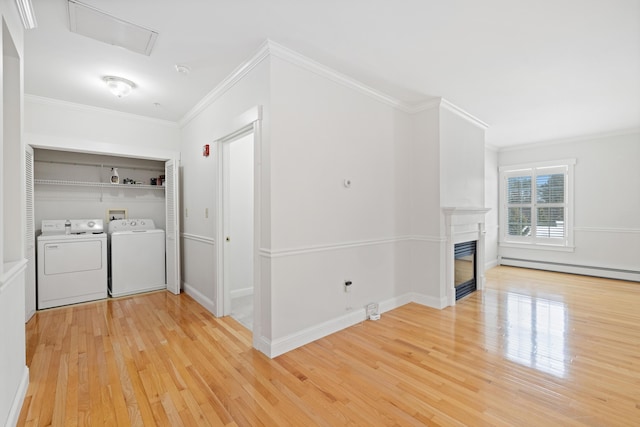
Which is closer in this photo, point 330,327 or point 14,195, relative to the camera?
point 14,195

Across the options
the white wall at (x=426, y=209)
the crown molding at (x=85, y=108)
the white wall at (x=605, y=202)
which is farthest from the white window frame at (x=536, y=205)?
the crown molding at (x=85, y=108)

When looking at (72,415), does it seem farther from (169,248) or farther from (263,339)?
(169,248)

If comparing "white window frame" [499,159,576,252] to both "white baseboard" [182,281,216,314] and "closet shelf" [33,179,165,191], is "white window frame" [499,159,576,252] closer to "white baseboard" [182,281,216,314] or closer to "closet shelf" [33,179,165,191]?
"white baseboard" [182,281,216,314]

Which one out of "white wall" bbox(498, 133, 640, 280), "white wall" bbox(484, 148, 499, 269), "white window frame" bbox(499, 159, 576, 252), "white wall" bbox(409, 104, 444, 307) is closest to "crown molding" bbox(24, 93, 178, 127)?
"white wall" bbox(409, 104, 444, 307)

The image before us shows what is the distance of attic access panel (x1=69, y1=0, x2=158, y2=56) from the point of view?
209cm

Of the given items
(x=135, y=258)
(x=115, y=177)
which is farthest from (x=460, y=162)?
(x=115, y=177)

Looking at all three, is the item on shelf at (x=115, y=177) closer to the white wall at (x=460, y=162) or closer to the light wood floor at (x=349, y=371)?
the light wood floor at (x=349, y=371)

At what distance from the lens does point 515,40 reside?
248cm

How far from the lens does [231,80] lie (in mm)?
3088

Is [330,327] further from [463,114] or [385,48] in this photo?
[463,114]

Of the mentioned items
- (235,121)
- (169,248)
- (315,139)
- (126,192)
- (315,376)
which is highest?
(235,121)

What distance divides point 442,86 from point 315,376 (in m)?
3.27

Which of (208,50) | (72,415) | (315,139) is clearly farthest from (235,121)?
(72,415)

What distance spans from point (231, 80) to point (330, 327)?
2740 mm
